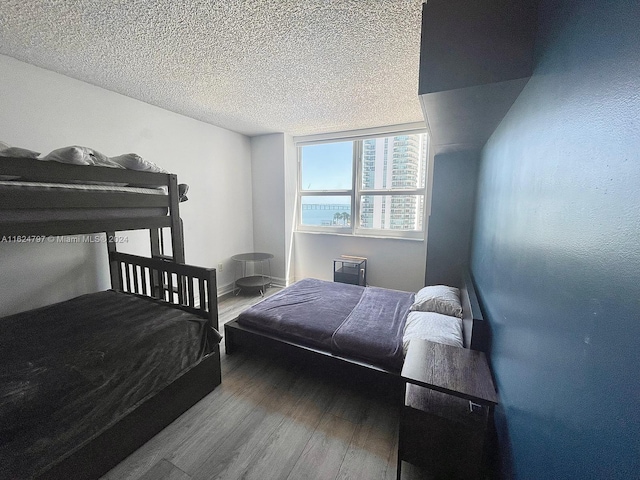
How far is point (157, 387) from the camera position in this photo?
1534 millimetres

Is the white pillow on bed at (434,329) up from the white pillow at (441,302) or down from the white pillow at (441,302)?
down

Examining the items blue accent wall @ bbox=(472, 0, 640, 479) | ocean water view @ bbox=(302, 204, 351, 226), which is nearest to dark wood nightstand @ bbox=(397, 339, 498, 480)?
blue accent wall @ bbox=(472, 0, 640, 479)

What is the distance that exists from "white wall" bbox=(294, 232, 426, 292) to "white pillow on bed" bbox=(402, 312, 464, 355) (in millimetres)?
1641

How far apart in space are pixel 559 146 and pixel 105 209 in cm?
225

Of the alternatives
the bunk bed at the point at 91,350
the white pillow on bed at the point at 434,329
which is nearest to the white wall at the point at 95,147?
the bunk bed at the point at 91,350

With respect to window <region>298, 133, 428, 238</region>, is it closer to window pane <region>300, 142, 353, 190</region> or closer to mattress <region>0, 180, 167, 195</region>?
window pane <region>300, 142, 353, 190</region>

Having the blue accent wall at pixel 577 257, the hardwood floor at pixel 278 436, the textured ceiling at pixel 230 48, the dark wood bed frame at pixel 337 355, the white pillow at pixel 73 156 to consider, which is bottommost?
the hardwood floor at pixel 278 436

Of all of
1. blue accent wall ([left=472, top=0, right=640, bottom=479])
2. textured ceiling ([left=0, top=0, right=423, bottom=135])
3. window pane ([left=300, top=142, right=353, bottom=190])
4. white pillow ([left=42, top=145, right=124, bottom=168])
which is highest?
textured ceiling ([left=0, top=0, right=423, bottom=135])

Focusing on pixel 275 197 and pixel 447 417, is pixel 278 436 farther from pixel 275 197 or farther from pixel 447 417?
pixel 275 197

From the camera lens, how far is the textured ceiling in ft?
4.68

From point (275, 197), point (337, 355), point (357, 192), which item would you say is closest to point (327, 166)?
point (357, 192)

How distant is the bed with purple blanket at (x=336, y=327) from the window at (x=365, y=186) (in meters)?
1.43

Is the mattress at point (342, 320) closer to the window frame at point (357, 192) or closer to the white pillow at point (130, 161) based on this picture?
the window frame at point (357, 192)

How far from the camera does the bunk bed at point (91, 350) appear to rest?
113 centimetres
